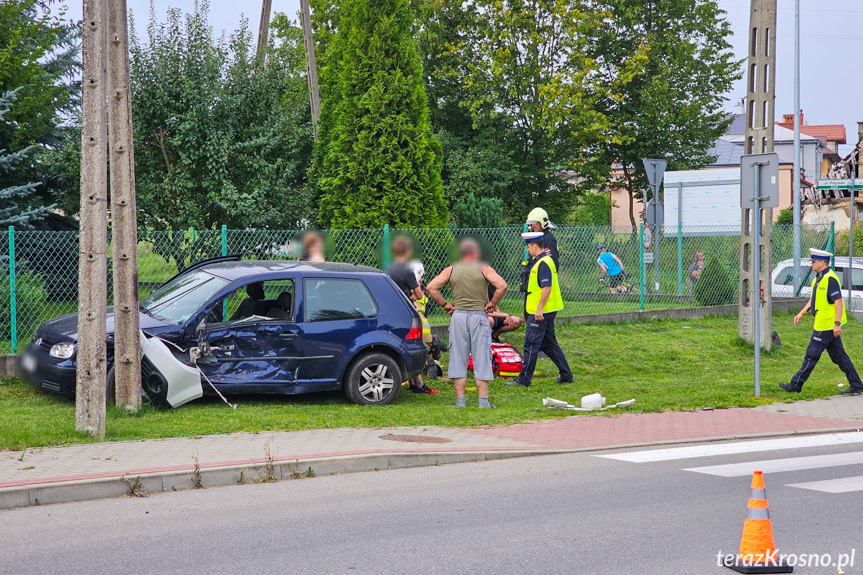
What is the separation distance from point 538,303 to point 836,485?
17.1 ft

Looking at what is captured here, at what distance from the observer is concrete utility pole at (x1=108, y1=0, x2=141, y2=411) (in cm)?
927

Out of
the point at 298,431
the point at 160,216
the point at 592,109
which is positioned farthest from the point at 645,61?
the point at 298,431

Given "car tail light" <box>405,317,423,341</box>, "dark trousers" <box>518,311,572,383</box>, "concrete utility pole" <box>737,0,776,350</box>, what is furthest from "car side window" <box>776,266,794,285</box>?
"car tail light" <box>405,317,423,341</box>

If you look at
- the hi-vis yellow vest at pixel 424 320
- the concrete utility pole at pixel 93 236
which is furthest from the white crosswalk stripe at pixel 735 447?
the concrete utility pole at pixel 93 236

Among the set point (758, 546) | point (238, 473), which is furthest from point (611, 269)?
point (758, 546)

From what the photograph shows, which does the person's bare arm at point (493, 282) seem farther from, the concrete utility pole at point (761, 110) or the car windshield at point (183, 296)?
the concrete utility pole at point (761, 110)

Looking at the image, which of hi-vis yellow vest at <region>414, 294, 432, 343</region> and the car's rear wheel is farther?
hi-vis yellow vest at <region>414, 294, 432, 343</region>

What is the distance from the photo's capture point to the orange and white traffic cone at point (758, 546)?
4.88 m

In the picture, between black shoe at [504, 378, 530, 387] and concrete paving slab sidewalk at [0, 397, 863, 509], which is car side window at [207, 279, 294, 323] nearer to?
concrete paving slab sidewalk at [0, 397, 863, 509]

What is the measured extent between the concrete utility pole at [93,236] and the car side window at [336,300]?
2.71 metres

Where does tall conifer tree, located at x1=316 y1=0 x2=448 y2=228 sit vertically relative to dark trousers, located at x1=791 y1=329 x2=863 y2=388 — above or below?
above

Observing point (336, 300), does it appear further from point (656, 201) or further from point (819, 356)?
point (656, 201)

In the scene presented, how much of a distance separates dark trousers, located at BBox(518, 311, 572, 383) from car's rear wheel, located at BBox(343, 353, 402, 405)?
2088 millimetres

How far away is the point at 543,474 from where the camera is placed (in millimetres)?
7586
